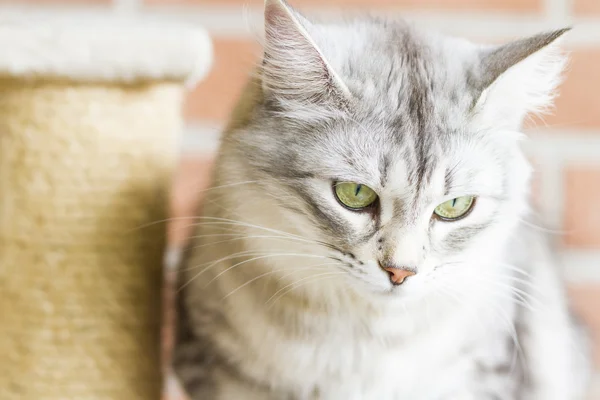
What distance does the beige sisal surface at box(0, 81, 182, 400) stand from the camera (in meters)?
0.99

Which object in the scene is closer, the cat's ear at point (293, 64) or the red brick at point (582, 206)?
the cat's ear at point (293, 64)

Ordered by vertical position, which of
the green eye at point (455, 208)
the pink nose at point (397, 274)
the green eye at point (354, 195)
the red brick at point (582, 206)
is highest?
the green eye at point (354, 195)

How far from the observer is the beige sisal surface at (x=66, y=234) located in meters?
0.99

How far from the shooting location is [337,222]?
0.87m

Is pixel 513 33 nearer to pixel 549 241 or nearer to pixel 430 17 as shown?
pixel 430 17

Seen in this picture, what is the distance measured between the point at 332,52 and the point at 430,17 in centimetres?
66

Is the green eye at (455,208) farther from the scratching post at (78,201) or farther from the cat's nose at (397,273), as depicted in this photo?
the scratching post at (78,201)

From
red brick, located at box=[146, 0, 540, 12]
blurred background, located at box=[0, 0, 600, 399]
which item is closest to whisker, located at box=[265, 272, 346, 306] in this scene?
blurred background, located at box=[0, 0, 600, 399]

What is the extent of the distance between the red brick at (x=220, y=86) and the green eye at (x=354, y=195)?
0.69 metres

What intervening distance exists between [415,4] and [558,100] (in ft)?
1.14

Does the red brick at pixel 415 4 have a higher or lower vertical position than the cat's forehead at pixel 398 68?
higher

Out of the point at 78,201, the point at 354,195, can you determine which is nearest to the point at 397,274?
the point at 354,195

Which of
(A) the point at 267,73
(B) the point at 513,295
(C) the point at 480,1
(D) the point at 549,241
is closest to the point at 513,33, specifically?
(C) the point at 480,1

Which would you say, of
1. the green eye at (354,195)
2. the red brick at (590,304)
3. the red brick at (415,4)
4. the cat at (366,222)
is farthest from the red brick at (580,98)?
the green eye at (354,195)
